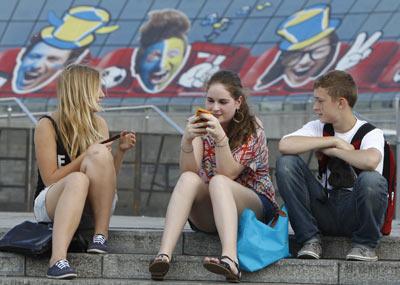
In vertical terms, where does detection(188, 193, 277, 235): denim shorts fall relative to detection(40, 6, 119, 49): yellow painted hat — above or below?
below

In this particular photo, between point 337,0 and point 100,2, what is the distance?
6577 mm

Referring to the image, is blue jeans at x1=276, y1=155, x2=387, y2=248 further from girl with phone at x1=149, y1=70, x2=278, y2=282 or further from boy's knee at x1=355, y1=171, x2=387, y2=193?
girl with phone at x1=149, y1=70, x2=278, y2=282

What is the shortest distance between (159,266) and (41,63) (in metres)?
25.2

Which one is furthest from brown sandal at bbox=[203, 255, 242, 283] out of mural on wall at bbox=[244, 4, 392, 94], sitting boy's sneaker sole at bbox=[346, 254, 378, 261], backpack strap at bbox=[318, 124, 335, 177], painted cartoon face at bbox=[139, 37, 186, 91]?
mural on wall at bbox=[244, 4, 392, 94]

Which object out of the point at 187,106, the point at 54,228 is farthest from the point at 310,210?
the point at 187,106

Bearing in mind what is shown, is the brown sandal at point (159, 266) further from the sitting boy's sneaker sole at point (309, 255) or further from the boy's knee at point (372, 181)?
the boy's knee at point (372, 181)

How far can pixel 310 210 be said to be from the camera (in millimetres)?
4750

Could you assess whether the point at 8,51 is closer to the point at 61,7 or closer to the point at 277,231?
the point at 61,7

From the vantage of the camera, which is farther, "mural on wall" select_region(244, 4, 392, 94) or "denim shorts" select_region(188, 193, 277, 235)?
"mural on wall" select_region(244, 4, 392, 94)

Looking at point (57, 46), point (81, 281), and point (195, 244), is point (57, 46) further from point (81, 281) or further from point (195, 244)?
point (81, 281)

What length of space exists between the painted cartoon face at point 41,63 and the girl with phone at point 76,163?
24.3m

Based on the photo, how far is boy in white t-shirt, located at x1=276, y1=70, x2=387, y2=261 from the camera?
179 inches

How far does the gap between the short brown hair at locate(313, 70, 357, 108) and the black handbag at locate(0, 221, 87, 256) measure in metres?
1.30

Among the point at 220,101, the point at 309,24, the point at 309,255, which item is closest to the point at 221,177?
the point at 220,101
